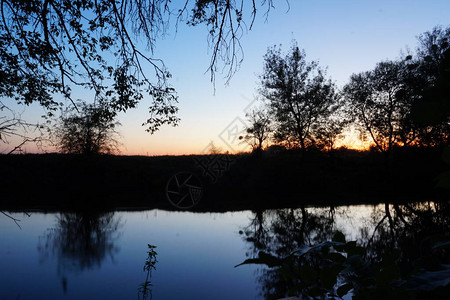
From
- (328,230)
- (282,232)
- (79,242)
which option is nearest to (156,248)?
(79,242)

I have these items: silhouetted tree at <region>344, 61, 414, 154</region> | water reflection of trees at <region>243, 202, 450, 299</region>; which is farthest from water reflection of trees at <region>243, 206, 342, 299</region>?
silhouetted tree at <region>344, 61, 414, 154</region>

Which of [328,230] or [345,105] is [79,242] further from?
[345,105]

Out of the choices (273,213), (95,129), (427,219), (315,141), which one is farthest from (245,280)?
(95,129)

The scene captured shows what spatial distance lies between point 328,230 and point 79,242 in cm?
1102

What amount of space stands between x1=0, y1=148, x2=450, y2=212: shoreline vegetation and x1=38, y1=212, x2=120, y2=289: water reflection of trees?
609 centimetres

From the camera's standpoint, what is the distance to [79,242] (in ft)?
39.5

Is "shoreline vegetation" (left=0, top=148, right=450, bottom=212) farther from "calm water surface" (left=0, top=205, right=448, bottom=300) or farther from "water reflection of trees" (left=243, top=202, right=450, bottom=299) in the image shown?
"calm water surface" (left=0, top=205, right=448, bottom=300)

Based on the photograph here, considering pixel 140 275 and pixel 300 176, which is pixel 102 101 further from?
pixel 300 176

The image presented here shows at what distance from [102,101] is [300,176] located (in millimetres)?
23035

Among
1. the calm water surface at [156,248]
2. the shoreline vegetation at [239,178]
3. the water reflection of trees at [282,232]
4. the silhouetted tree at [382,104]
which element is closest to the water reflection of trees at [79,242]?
the calm water surface at [156,248]

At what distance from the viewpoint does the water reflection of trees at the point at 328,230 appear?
8281 millimetres

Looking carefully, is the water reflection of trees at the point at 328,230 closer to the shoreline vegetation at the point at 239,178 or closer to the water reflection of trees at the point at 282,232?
the water reflection of trees at the point at 282,232

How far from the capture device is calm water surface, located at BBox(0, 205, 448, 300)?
7.68 m

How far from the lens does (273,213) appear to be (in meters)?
17.2
